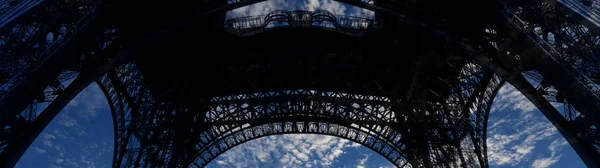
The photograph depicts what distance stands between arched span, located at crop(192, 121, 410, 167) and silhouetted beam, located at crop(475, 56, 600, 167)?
14.4m

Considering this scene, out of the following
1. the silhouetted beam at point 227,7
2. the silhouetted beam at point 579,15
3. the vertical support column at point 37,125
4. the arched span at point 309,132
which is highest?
the arched span at point 309,132

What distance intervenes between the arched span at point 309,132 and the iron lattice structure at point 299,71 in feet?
0.34

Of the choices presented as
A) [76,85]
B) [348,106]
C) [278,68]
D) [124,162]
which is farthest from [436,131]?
[76,85]

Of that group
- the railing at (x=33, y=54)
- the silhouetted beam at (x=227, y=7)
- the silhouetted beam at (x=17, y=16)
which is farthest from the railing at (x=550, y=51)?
the silhouetted beam at (x=17, y=16)

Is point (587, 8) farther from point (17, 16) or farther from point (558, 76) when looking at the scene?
point (17, 16)

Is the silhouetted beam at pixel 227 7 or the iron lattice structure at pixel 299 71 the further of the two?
the silhouetted beam at pixel 227 7

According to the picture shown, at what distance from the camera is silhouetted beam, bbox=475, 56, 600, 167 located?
13.8m

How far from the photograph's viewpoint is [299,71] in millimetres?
28172

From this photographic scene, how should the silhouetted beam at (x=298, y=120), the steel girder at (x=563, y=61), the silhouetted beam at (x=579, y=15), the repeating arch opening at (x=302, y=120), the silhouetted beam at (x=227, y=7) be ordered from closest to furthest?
the silhouetted beam at (x=579, y=15) < the steel girder at (x=563, y=61) < the silhouetted beam at (x=227, y=7) < the repeating arch opening at (x=302, y=120) < the silhouetted beam at (x=298, y=120)

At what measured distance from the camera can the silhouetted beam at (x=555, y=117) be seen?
1384 cm

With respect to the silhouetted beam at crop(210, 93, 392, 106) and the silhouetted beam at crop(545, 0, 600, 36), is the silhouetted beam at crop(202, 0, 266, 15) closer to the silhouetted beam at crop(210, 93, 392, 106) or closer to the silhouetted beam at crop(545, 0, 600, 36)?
the silhouetted beam at crop(210, 93, 392, 106)

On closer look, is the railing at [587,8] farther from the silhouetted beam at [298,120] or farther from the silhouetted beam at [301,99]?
the silhouetted beam at [298,120]

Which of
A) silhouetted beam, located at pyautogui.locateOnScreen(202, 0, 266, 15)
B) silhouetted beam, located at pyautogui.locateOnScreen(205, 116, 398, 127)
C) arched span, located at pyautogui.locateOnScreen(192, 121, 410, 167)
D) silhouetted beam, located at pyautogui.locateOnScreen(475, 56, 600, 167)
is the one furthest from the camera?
arched span, located at pyautogui.locateOnScreen(192, 121, 410, 167)

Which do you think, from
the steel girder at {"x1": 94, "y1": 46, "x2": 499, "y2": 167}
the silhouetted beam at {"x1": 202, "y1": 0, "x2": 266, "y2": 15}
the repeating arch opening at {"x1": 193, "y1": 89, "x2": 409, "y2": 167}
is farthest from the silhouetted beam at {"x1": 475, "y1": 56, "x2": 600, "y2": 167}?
the repeating arch opening at {"x1": 193, "y1": 89, "x2": 409, "y2": 167}
